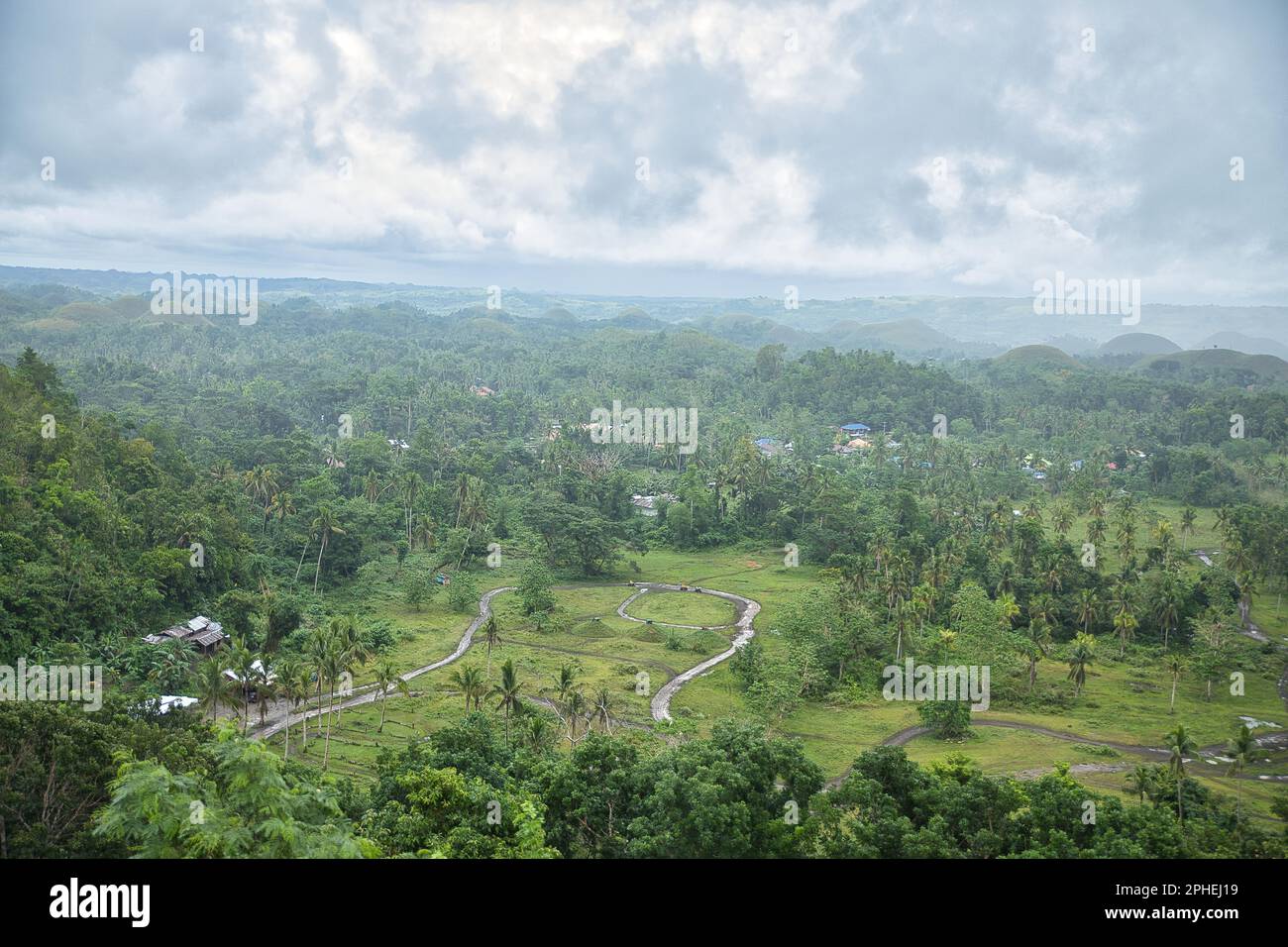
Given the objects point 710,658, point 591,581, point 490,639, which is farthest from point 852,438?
point 490,639

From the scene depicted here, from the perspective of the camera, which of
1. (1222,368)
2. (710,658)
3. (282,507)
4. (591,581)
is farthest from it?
(1222,368)

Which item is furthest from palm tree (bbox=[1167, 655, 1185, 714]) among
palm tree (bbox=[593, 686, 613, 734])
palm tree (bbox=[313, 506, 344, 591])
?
palm tree (bbox=[313, 506, 344, 591])

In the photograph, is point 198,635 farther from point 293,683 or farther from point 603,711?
point 603,711

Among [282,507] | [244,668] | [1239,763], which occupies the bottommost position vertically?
[1239,763]

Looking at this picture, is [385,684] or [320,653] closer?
→ [320,653]

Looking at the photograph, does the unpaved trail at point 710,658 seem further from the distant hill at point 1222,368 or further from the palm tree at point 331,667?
the distant hill at point 1222,368
